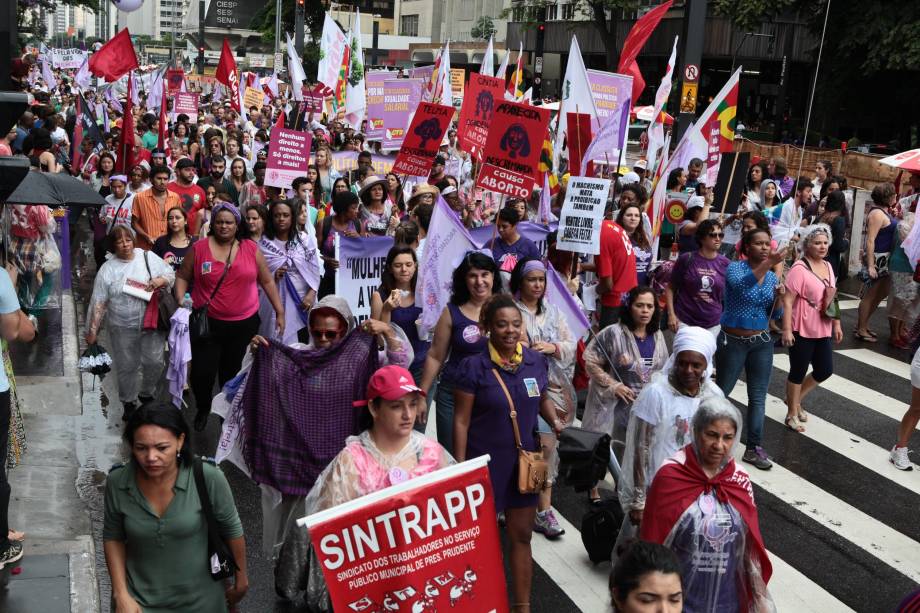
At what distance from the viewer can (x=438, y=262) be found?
25.7 feet

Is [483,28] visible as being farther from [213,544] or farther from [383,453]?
[213,544]

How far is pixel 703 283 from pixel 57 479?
5083mm

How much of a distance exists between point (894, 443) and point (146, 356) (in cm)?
619

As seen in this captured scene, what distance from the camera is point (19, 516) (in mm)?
6582

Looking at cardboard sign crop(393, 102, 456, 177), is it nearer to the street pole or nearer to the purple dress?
the purple dress

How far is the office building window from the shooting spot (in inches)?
3644

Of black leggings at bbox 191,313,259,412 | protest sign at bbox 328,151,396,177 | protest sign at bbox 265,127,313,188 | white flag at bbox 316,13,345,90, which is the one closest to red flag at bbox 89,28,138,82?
white flag at bbox 316,13,345,90

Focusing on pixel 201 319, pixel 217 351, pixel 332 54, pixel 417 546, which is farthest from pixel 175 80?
pixel 417 546

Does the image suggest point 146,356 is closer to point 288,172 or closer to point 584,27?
point 288,172

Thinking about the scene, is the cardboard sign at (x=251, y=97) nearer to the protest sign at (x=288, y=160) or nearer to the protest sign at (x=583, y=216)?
the protest sign at (x=288, y=160)

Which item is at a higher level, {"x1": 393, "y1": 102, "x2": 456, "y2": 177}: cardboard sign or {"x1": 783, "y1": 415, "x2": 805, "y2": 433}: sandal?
{"x1": 393, "y1": 102, "x2": 456, "y2": 177}: cardboard sign

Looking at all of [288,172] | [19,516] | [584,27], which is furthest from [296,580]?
[584,27]

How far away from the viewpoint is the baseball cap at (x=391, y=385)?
4.41 metres

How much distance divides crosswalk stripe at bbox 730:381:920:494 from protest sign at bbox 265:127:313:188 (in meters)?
5.21
